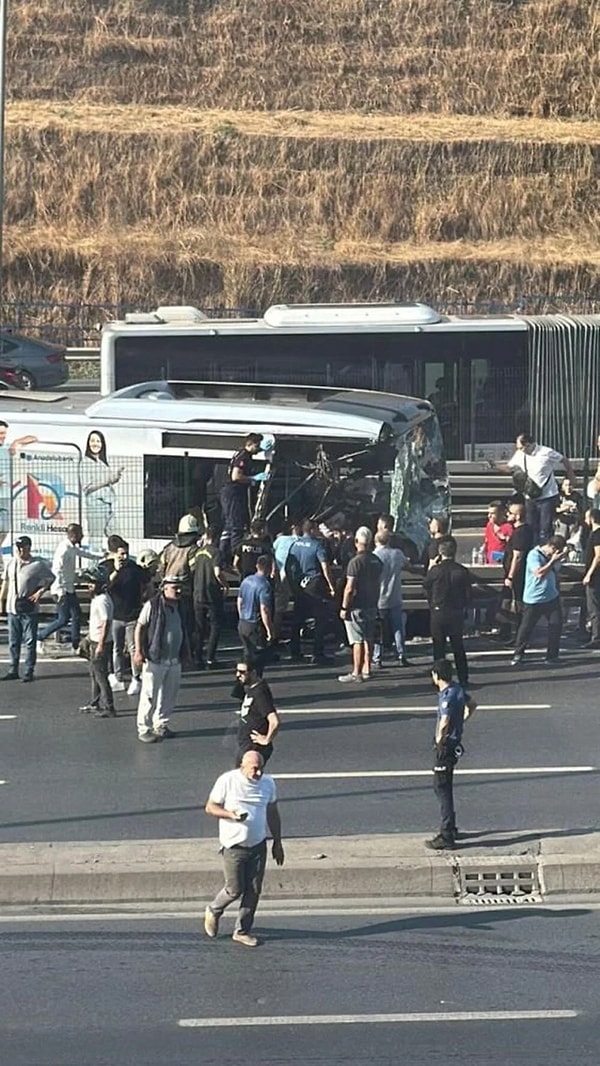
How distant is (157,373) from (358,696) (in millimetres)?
10375

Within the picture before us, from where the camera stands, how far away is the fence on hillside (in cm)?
4169

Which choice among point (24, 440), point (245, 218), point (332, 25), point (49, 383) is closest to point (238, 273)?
point (245, 218)

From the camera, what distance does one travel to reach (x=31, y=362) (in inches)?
1328

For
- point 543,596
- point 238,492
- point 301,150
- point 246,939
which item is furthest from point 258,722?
point 301,150

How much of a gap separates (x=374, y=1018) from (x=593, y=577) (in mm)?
9749

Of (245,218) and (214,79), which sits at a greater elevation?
(214,79)

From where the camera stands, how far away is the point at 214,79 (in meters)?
53.4

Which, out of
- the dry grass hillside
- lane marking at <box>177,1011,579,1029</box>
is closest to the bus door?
lane marking at <box>177,1011,579,1029</box>

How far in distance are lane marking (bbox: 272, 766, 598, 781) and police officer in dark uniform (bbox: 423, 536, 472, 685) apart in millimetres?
2457

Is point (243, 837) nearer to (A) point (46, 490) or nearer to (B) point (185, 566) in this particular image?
(B) point (185, 566)

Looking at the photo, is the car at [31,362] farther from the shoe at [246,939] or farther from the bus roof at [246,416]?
the shoe at [246,939]

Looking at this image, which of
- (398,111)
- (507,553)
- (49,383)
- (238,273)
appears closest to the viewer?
(507,553)

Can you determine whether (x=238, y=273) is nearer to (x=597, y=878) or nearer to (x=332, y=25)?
(x=332, y=25)

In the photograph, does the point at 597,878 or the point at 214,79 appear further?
the point at 214,79
